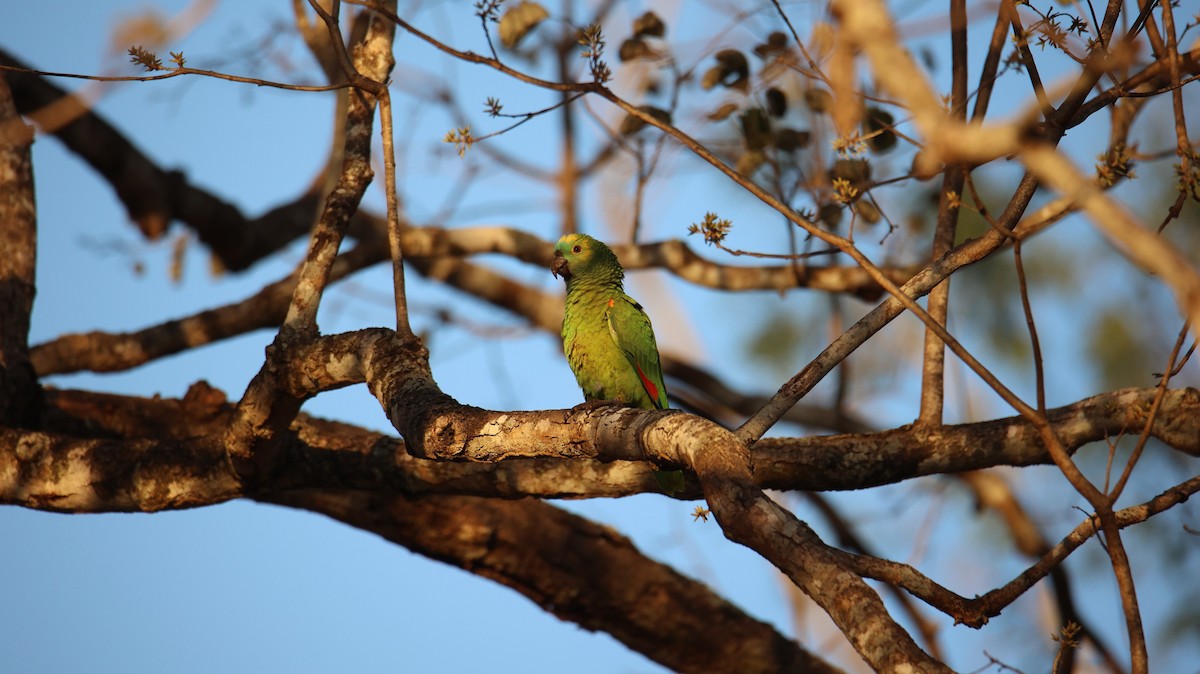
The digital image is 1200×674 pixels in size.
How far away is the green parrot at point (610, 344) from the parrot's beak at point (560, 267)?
0.64 feet

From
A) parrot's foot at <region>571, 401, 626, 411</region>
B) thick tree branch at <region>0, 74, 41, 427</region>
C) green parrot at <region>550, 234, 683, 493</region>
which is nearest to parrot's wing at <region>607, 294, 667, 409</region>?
green parrot at <region>550, 234, 683, 493</region>

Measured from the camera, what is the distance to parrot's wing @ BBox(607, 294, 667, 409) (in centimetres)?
486

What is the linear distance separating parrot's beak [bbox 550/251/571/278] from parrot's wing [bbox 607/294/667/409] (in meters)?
0.46

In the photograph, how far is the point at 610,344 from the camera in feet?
16.0

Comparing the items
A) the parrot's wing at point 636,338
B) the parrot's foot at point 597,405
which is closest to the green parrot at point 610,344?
the parrot's wing at point 636,338

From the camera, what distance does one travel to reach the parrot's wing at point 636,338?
4.86 metres

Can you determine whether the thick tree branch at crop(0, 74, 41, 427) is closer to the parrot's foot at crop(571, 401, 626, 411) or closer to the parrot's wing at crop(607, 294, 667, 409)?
the parrot's wing at crop(607, 294, 667, 409)

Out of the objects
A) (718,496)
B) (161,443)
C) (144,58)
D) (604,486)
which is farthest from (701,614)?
(144,58)

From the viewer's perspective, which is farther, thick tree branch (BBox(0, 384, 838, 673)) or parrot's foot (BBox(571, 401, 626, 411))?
thick tree branch (BBox(0, 384, 838, 673))

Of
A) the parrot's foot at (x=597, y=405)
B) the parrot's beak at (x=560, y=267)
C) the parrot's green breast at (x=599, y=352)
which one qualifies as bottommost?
the parrot's foot at (x=597, y=405)

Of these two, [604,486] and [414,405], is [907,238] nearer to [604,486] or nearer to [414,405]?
[604,486]

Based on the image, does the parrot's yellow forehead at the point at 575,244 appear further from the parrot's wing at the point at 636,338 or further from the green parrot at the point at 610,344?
the parrot's wing at the point at 636,338

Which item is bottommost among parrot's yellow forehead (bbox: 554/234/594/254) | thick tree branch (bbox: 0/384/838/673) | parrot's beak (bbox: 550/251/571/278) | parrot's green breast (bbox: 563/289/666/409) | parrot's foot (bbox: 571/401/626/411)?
parrot's foot (bbox: 571/401/626/411)

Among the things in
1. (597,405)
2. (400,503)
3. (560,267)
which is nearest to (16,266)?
(400,503)
